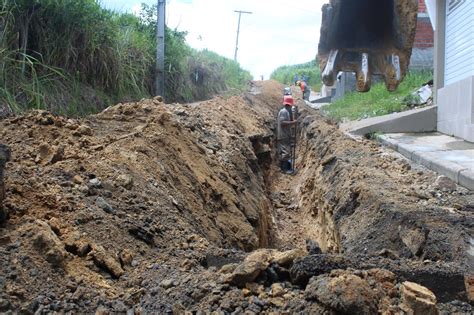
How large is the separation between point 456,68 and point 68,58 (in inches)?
277

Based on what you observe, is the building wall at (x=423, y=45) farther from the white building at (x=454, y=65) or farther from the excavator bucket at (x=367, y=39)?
the excavator bucket at (x=367, y=39)

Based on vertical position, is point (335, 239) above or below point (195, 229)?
below

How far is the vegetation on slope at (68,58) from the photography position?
8.32m

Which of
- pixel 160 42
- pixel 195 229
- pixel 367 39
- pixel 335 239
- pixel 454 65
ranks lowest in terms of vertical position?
pixel 335 239

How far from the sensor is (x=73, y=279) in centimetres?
301

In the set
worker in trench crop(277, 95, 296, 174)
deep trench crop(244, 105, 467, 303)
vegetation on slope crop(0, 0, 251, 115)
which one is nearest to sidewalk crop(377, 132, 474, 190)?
deep trench crop(244, 105, 467, 303)

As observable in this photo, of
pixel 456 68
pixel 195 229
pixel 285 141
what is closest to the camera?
pixel 195 229

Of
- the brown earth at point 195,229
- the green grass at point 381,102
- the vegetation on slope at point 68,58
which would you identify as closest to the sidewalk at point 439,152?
the brown earth at point 195,229

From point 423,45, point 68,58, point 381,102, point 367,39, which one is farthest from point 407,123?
point 423,45

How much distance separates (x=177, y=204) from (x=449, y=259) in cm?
220

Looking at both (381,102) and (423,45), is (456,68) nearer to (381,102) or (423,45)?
(381,102)

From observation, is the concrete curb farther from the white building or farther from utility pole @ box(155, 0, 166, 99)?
utility pole @ box(155, 0, 166, 99)

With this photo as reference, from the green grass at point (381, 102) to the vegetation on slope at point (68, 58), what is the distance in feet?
19.2

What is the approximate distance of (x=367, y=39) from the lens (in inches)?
315
